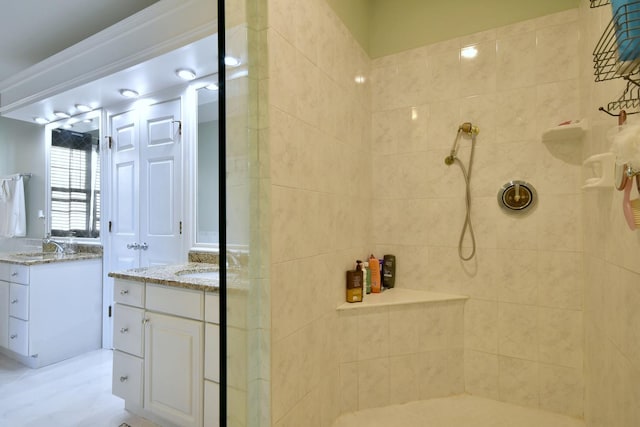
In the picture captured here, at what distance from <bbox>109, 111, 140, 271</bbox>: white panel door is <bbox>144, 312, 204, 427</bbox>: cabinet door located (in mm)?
1169

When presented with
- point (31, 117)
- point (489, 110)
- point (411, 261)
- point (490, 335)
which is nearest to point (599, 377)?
point (490, 335)

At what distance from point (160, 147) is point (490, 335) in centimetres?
273

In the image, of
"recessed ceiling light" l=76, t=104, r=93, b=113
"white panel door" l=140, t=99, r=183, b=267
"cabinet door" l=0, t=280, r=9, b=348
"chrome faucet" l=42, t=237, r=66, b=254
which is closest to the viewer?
"white panel door" l=140, t=99, r=183, b=267

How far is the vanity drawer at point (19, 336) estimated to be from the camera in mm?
2463

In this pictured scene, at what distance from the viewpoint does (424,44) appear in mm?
1966

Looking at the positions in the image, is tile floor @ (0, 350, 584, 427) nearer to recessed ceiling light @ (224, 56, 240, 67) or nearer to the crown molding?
recessed ceiling light @ (224, 56, 240, 67)

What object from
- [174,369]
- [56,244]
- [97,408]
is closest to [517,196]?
[174,369]

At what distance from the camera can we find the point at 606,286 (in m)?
1.23

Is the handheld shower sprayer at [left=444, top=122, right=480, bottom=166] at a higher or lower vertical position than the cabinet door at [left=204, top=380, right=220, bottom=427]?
higher

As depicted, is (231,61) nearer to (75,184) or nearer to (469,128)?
(469,128)

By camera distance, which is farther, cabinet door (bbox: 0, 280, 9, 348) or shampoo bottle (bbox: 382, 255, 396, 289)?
cabinet door (bbox: 0, 280, 9, 348)

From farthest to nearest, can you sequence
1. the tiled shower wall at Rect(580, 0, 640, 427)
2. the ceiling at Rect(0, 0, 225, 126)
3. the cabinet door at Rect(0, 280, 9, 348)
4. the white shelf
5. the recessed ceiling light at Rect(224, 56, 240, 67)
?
the cabinet door at Rect(0, 280, 9, 348), the ceiling at Rect(0, 0, 225, 126), the white shelf, the tiled shower wall at Rect(580, 0, 640, 427), the recessed ceiling light at Rect(224, 56, 240, 67)

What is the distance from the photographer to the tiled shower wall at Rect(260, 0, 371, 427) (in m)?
1.16

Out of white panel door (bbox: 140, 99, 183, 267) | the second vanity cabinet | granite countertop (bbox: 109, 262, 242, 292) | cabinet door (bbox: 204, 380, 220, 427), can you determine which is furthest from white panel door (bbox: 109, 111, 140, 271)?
cabinet door (bbox: 204, 380, 220, 427)
